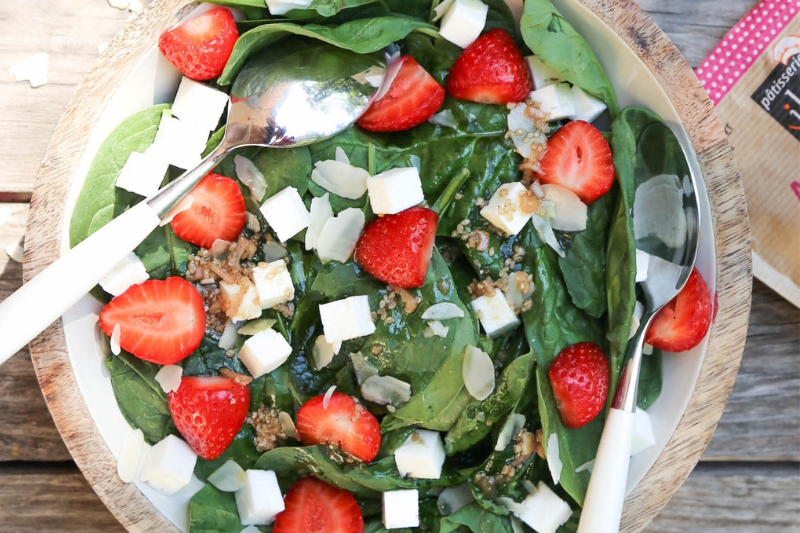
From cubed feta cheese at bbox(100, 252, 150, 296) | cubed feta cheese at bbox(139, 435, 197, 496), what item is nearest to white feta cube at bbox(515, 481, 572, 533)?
cubed feta cheese at bbox(139, 435, 197, 496)

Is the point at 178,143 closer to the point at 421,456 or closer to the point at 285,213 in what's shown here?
the point at 285,213

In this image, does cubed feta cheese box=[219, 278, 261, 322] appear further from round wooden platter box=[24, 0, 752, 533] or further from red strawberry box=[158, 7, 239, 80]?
red strawberry box=[158, 7, 239, 80]

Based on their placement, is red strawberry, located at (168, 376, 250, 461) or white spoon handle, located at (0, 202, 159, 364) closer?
white spoon handle, located at (0, 202, 159, 364)

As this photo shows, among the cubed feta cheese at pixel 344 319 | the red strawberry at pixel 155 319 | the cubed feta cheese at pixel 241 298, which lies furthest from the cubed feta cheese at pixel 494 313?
the red strawberry at pixel 155 319

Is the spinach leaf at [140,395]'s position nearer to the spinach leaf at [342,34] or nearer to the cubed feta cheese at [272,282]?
the cubed feta cheese at [272,282]

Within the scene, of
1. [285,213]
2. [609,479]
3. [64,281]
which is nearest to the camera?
[64,281]

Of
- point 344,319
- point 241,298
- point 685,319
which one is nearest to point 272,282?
point 241,298
